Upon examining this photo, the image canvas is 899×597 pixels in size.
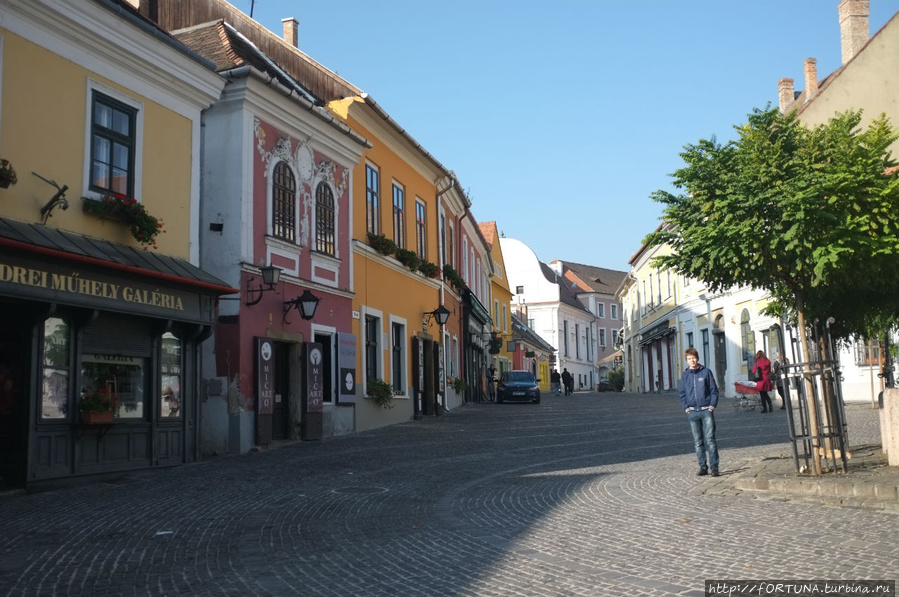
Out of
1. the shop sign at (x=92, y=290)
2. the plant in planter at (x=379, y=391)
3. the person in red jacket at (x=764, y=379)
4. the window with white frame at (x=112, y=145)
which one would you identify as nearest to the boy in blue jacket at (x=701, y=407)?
the shop sign at (x=92, y=290)

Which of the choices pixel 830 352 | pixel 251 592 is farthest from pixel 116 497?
pixel 830 352

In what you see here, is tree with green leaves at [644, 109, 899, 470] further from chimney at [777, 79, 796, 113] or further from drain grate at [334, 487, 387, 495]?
chimney at [777, 79, 796, 113]

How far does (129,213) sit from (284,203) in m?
5.02

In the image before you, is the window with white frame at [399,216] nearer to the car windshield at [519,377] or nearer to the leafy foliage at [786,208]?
the leafy foliage at [786,208]

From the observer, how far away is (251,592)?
563cm

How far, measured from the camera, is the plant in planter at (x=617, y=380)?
65.1 m

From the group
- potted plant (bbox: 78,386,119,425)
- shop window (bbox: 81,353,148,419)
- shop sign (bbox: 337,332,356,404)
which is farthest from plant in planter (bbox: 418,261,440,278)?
potted plant (bbox: 78,386,119,425)

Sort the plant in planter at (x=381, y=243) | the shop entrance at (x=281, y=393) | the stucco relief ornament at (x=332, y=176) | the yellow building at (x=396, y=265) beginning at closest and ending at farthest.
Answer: the shop entrance at (x=281, y=393) → the stucco relief ornament at (x=332, y=176) → the yellow building at (x=396, y=265) → the plant in planter at (x=381, y=243)

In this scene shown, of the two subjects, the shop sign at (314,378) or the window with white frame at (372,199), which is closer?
the shop sign at (314,378)

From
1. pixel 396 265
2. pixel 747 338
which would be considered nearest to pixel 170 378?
pixel 396 265

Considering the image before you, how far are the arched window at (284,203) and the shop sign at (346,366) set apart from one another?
280cm

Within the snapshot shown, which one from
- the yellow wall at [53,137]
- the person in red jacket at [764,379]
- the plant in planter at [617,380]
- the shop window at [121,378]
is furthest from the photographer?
the plant in planter at [617,380]

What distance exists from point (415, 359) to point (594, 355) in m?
66.0

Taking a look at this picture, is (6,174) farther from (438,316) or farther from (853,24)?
(853,24)
